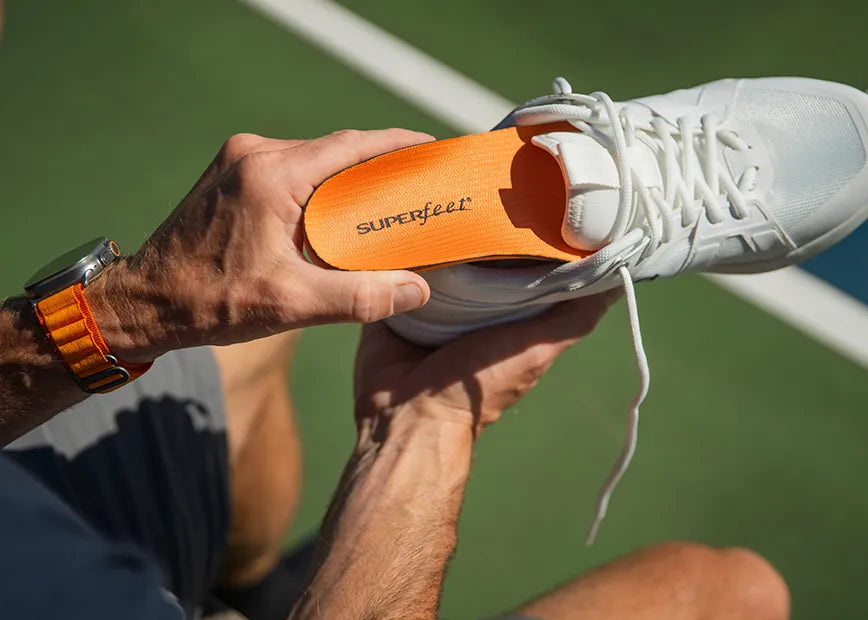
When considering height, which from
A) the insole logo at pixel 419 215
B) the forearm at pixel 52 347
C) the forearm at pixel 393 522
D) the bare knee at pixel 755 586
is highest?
the insole logo at pixel 419 215

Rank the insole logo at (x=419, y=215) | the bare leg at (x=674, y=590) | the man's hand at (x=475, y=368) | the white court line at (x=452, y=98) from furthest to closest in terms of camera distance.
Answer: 1. the white court line at (x=452, y=98)
2. the man's hand at (x=475, y=368)
3. the bare leg at (x=674, y=590)
4. the insole logo at (x=419, y=215)

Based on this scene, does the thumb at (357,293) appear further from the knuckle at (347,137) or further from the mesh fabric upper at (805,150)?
the mesh fabric upper at (805,150)

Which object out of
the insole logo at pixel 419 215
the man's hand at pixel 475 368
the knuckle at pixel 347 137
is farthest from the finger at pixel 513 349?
the knuckle at pixel 347 137

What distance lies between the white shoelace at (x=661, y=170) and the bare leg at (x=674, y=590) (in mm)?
156

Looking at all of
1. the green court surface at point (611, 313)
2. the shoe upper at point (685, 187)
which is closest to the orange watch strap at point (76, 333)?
the shoe upper at point (685, 187)

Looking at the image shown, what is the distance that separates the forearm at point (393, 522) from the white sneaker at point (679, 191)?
18cm

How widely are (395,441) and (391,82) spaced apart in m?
1.40

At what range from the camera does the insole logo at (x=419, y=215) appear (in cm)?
114

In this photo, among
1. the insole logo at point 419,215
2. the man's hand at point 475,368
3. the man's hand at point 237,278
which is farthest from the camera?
the man's hand at point 475,368

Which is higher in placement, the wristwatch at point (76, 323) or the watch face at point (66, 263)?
the watch face at point (66, 263)

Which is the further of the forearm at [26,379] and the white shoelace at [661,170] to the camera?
the white shoelace at [661,170]

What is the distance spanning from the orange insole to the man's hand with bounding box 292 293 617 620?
0.25m

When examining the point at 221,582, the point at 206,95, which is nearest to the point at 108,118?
the point at 206,95

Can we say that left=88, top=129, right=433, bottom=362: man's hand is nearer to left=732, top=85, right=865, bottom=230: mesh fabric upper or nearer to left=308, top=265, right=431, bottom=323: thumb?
left=308, top=265, right=431, bottom=323: thumb
